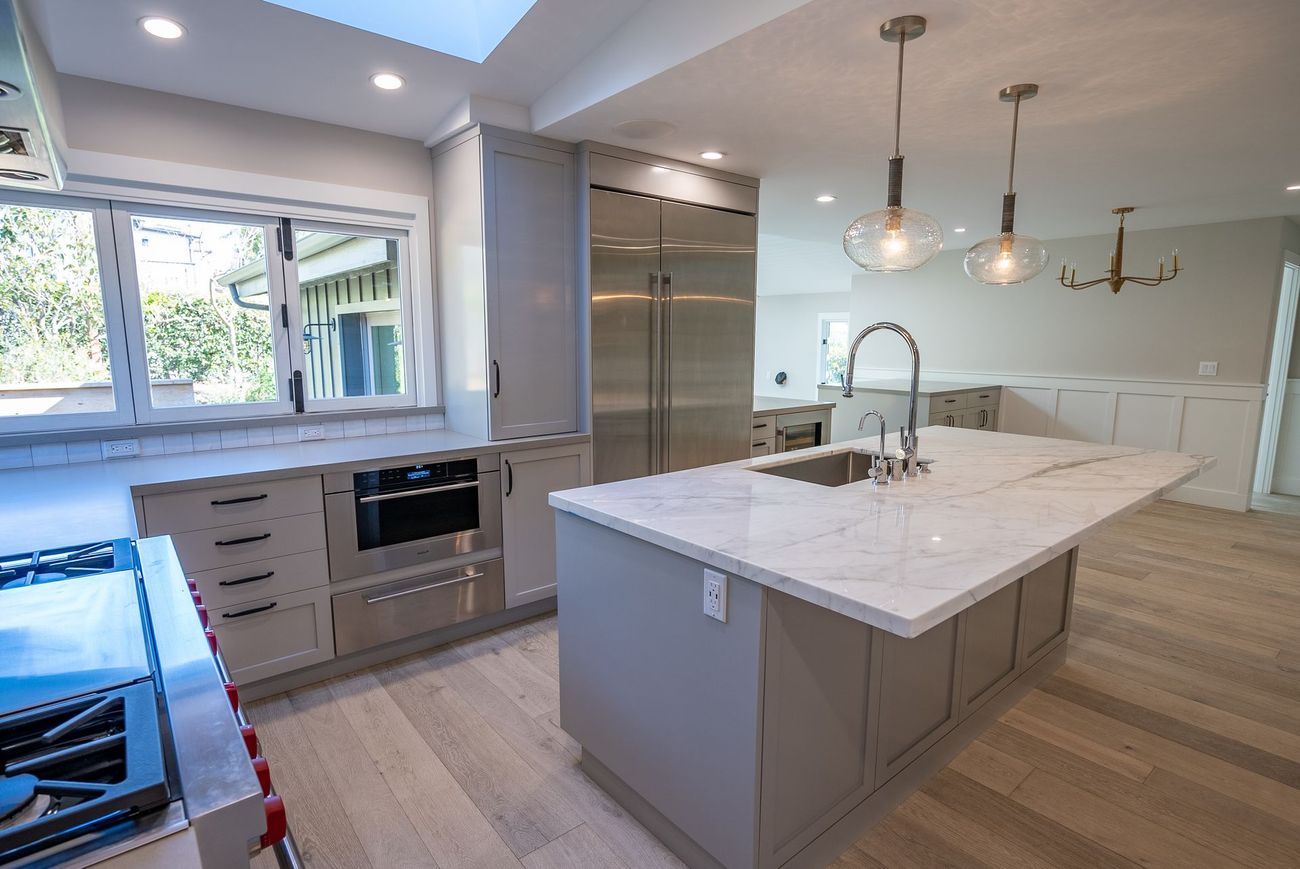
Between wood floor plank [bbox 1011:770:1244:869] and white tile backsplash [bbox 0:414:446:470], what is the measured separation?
301 centimetres

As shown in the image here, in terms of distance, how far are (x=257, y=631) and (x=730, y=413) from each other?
8.54ft

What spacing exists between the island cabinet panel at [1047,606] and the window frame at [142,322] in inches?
131

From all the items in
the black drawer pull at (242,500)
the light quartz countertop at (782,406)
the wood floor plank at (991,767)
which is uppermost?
the light quartz countertop at (782,406)

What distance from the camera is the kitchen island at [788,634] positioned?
4.65ft

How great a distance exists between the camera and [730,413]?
389 cm

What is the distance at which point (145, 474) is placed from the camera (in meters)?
2.30

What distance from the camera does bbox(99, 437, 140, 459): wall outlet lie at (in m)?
2.61

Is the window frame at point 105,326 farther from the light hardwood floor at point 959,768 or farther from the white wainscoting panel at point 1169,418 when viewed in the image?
the white wainscoting panel at point 1169,418

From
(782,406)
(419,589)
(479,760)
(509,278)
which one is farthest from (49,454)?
(782,406)

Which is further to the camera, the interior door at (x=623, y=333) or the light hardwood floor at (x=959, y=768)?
the interior door at (x=623, y=333)

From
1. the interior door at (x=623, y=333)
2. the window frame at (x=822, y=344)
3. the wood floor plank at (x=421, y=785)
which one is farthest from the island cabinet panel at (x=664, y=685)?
the window frame at (x=822, y=344)

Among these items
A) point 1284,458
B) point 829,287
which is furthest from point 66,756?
point 829,287

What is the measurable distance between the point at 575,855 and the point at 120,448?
243 cm

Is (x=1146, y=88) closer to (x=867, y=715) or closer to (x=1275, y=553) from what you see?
(x=867, y=715)
